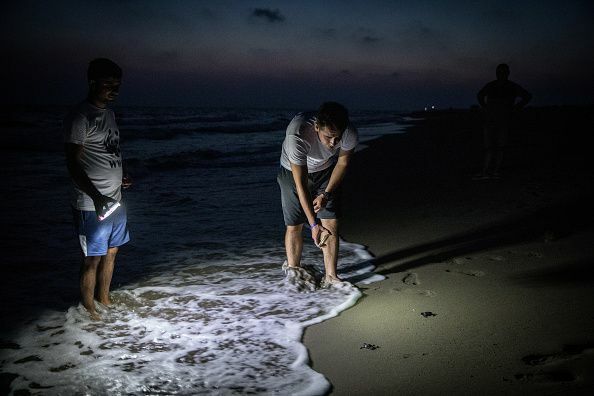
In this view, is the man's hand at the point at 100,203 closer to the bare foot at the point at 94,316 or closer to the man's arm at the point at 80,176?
the man's arm at the point at 80,176

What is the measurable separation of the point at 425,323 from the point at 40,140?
22276 millimetres

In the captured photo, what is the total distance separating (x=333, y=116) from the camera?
3.48 meters

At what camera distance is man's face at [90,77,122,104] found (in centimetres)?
322

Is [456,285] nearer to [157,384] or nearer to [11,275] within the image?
[157,384]

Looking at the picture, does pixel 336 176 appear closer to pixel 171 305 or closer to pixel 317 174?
pixel 317 174

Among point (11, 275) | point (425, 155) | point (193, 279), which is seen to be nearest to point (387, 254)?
point (193, 279)

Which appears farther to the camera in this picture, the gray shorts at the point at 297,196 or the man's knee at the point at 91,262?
the gray shorts at the point at 297,196

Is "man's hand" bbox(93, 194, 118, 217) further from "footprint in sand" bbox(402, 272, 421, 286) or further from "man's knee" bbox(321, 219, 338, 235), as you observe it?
"footprint in sand" bbox(402, 272, 421, 286)

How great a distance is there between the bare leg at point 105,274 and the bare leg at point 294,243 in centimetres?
150

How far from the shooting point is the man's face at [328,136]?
356cm

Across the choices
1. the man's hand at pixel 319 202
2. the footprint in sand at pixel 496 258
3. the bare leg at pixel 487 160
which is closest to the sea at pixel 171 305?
the man's hand at pixel 319 202

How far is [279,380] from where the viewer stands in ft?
8.86

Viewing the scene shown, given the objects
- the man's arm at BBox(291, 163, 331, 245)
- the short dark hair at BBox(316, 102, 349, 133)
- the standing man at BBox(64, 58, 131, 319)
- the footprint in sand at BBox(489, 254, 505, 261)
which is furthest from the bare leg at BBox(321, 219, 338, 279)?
the standing man at BBox(64, 58, 131, 319)

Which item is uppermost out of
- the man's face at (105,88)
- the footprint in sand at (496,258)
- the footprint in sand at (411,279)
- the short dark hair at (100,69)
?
the short dark hair at (100,69)
